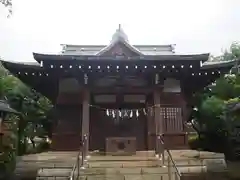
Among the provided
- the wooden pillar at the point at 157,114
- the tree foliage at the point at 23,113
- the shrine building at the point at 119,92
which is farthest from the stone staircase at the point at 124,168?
the tree foliage at the point at 23,113

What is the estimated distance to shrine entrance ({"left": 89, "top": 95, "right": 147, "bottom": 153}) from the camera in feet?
43.7

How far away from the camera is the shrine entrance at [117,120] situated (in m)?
13.3

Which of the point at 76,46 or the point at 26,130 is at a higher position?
the point at 76,46

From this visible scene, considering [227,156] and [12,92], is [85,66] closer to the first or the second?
[12,92]

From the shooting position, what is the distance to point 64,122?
12914mm

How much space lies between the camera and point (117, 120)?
13.6 m

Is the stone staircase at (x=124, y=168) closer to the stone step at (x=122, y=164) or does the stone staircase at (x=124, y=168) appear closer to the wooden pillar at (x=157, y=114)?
the stone step at (x=122, y=164)

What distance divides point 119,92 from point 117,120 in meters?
1.68

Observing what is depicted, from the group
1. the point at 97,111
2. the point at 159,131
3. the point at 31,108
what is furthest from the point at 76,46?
the point at 159,131

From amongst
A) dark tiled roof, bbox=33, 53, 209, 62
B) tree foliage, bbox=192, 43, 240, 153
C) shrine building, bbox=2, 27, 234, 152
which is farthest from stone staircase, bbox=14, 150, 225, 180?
tree foliage, bbox=192, 43, 240, 153

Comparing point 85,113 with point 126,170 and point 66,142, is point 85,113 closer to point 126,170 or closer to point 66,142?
point 66,142

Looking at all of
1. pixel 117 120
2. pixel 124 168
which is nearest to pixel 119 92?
pixel 117 120

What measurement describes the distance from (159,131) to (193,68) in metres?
3.08

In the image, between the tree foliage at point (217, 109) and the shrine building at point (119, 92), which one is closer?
the shrine building at point (119, 92)
